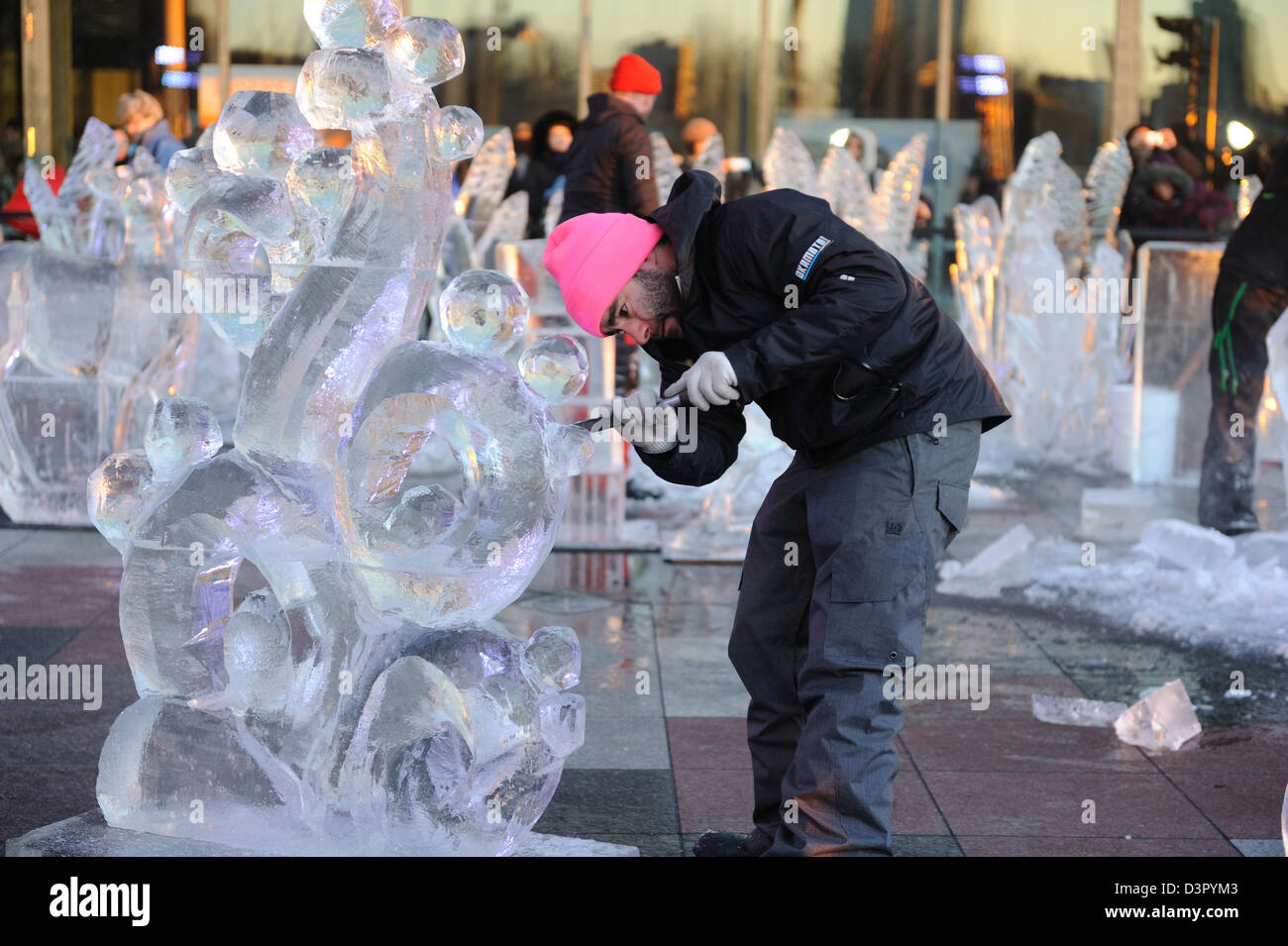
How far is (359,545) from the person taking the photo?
3279 millimetres

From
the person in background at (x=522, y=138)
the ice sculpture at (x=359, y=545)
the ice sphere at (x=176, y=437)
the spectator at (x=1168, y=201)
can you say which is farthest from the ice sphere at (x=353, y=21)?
the person in background at (x=522, y=138)

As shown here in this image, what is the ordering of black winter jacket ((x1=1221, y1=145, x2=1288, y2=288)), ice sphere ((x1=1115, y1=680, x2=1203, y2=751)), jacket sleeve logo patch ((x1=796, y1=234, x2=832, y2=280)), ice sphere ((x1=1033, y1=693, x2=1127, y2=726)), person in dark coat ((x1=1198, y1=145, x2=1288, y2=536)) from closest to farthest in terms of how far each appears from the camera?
1. jacket sleeve logo patch ((x1=796, y1=234, x2=832, y2=280))
2. ice sphere ((x1=1115, y1=680, x2=1203, y2=751))
3. ice sphere ((x1=1033, y1=693, x2=1127, y2=726))
4. black winter jacket ((x1=1221, y1=145, x2=1288, y2=288))
5. person in dark coat ((x1=1198, y1=145, x2=1288, y2=536))

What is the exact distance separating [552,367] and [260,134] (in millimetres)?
898

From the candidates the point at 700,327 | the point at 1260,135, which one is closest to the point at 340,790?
the point at 700,327

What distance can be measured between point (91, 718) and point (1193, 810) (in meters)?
3.07

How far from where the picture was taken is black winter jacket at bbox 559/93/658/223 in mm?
7992

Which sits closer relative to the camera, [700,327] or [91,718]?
[700,327]

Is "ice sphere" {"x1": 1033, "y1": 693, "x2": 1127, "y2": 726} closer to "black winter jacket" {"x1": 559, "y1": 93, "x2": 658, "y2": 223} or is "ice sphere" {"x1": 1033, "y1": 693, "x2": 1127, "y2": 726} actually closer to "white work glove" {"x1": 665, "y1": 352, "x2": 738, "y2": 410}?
"white work glove" {"x1": 665, "y1": 352, "x2": 738, "y2": 410}

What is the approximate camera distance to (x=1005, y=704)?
509cm

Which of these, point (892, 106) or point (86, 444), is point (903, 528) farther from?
point (892, 106)

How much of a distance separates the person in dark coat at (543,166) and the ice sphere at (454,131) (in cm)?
769

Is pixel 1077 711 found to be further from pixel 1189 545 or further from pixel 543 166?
pixel 543 166

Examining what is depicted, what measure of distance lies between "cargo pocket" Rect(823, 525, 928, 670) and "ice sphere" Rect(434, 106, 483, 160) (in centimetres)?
115

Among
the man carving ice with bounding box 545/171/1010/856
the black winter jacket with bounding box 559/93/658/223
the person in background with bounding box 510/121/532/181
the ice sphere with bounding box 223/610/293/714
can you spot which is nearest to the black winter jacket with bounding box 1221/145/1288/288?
the black winter jacket with bounding box 559/93/658/223
